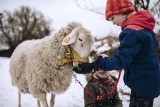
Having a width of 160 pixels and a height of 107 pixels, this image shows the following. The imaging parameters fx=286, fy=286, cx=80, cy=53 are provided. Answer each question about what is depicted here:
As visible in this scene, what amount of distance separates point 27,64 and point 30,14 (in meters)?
15.8

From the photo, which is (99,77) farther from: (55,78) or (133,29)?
(133,29)

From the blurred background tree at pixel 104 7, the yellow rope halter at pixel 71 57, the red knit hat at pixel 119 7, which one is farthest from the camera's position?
the blurred background tree at pixel 104 7

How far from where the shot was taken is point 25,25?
63.2ft

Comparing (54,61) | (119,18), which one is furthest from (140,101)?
(54,61)

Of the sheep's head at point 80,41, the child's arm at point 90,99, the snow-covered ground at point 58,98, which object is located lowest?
the snow-covered ground at point 58,98

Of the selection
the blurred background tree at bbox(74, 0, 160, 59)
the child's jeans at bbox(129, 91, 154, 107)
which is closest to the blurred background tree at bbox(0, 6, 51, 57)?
the blurred background tree at bbox(74, 0, 160, 59)

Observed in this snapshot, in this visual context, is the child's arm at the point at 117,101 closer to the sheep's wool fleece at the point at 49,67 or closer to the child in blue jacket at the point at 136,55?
the sheep's wool fleece at the point at 49,67

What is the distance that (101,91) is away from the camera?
13.1 feet

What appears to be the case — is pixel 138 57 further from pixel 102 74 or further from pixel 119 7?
pixel 102 74

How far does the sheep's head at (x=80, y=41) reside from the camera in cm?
368

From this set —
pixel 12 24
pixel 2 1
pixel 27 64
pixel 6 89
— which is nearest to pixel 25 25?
pixel 12 24

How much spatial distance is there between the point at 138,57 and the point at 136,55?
29 mm

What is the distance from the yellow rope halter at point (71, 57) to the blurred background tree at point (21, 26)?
14.4m

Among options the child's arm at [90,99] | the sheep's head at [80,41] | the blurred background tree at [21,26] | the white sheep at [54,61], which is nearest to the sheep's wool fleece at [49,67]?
the white sheep at [54,61]
